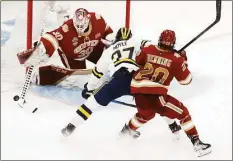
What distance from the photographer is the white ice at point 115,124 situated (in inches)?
83.1

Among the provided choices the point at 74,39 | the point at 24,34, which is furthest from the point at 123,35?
the point at 24,34

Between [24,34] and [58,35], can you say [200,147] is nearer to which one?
[58,35]

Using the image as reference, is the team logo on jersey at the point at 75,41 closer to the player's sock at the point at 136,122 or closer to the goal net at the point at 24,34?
the goal net at the point at 24,34

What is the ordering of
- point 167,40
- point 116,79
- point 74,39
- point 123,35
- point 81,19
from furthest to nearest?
point 74,39, point 81,19, point 123,35, point 116,79, point 167,40

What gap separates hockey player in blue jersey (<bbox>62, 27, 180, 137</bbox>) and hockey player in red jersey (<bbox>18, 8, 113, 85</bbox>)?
0.94ft

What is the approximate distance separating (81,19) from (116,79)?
42 cm

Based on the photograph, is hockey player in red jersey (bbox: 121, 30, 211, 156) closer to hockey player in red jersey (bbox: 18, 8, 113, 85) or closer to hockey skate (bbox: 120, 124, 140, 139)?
hockey skate (bbox: 120, 124, 140, 139)

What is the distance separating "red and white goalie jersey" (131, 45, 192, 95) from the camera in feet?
6.66

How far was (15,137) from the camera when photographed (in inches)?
86.5

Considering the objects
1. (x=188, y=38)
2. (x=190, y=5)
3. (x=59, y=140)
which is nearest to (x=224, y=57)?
(x=188, y=38)

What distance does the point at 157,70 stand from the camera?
204 centimetres

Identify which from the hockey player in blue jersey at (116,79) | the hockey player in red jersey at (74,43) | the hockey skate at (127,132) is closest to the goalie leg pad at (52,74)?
the hockey player in red jersey at (74,43)

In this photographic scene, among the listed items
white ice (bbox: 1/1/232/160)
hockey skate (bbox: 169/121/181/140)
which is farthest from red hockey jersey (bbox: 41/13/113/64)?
hockey skate (bbox: 169/121/181/140)

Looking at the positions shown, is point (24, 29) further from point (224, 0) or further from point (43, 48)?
point (224, 0)
